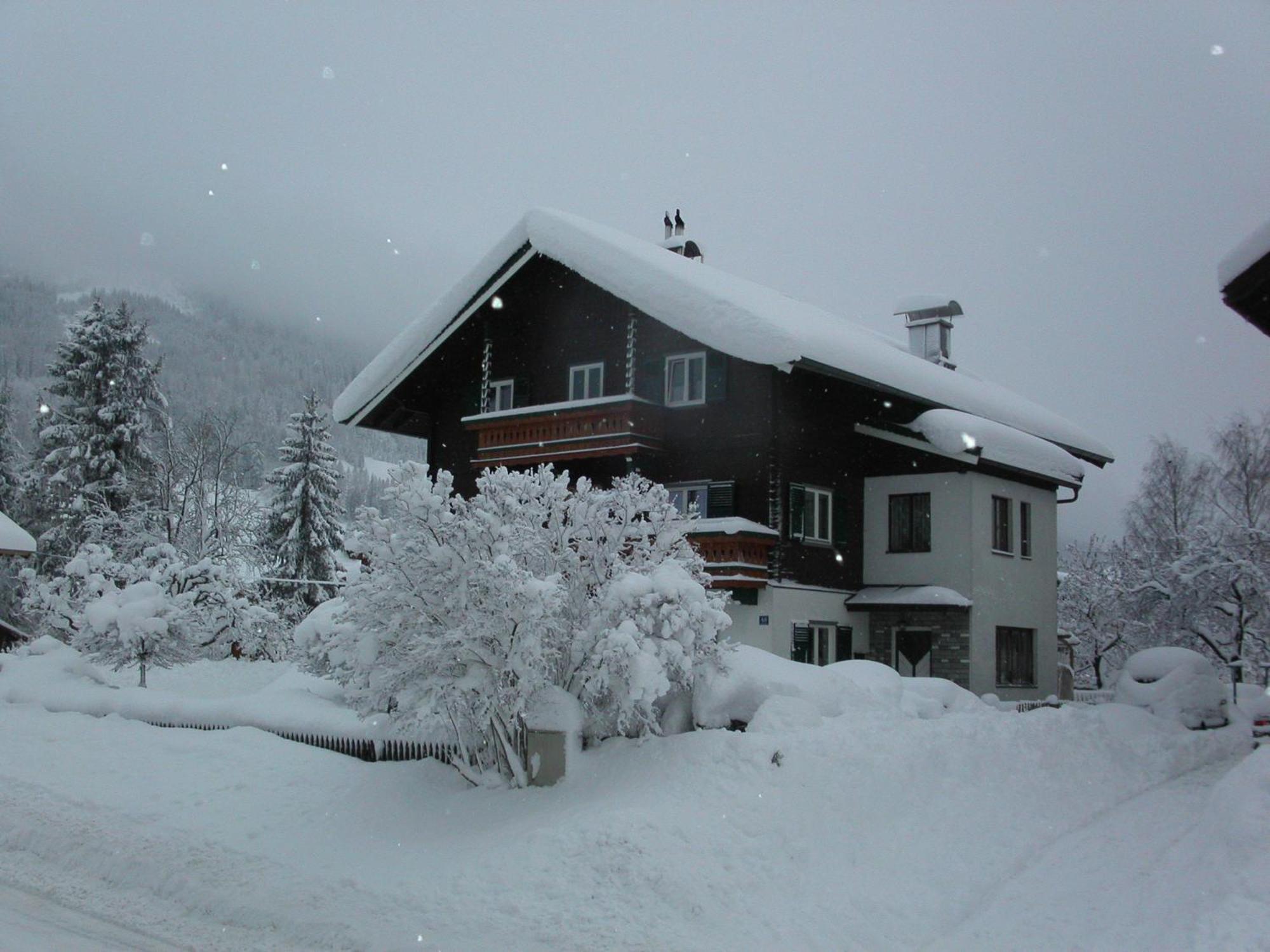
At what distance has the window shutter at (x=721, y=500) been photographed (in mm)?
21766

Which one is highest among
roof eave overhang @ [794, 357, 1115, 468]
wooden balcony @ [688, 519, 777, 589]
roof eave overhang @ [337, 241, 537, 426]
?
roof eave overhang @ [337, 241, 537, 426]

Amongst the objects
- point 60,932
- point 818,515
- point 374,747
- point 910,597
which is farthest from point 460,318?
point 60,932

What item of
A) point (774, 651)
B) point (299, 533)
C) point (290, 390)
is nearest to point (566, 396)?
point (774, 651)

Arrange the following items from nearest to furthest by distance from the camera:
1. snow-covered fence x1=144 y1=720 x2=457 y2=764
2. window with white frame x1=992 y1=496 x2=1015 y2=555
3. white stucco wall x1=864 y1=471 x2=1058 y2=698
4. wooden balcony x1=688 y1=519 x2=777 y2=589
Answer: snow-covered fence x1=144 y1=720 x2=457 y2=764, wooden balcony x1=688 y1=519 x2=777 y2=589, white stucco wall x1=864 y1=471 x2=1058 y2=698, window with white frame x1=992 y1=496 x2=1015 y2=555

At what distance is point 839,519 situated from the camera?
23312 mm

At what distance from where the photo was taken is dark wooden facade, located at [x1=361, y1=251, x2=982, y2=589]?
21844 mm

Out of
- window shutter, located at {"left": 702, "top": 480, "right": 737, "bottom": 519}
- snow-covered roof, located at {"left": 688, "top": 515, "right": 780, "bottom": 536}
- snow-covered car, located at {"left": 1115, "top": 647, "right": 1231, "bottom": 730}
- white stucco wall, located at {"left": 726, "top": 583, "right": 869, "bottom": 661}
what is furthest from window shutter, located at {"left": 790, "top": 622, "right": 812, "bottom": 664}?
snow-covered car, located at {"left": 1115, "top": 647, "right": 1231, "bottom": 730}

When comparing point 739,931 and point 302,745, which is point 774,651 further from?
point 739,931

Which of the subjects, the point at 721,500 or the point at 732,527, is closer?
the point at 732,527

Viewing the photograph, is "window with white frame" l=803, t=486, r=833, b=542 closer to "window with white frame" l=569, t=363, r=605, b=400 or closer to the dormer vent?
"window with white frame" l=569, t=363, r=605, b=400

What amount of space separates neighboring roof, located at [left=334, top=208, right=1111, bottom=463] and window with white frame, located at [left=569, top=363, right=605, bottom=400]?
239cm

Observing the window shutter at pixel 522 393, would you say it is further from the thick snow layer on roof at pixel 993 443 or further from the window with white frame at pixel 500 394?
the thick snow layer on roof at pixel 993 443

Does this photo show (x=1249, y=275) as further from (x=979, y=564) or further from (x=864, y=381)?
(x=979, y=564)

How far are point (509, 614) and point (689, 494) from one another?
1126cm
